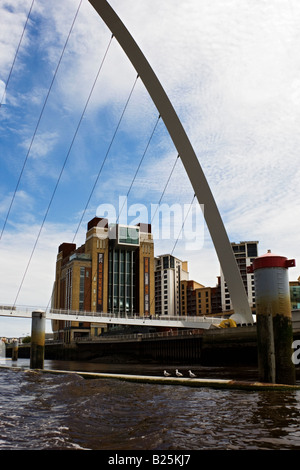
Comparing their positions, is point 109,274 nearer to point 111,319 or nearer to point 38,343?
point 111,319

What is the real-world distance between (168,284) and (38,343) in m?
124

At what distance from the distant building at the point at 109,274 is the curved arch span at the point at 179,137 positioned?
8018 cm

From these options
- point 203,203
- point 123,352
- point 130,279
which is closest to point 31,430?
point 203,203

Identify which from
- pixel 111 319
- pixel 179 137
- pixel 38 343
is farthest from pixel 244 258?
pixel 38 343

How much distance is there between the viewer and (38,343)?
28.0 m

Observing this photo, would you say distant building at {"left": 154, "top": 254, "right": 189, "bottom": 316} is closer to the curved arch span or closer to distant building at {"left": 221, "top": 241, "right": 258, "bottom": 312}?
distant building at {"left": 221, "top": 241, "right": 258, "bottom": 312}

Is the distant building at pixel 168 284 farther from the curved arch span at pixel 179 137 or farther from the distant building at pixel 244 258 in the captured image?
the curved arch span at pixel 179 137

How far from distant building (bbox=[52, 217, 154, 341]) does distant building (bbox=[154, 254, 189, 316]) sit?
3460 centimetres

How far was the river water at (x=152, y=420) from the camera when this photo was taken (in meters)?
6.46

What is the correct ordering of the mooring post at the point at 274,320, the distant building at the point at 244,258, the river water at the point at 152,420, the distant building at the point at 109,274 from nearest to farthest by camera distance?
the river water at the point at 152,420 → the mooring post at the point at 274,320 → the distant building at the point at 109,274 → the distant building at the point at 244,258

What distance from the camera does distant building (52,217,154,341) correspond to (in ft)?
352

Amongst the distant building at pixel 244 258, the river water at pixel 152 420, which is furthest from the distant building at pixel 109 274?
the river water at pixel 152 420
